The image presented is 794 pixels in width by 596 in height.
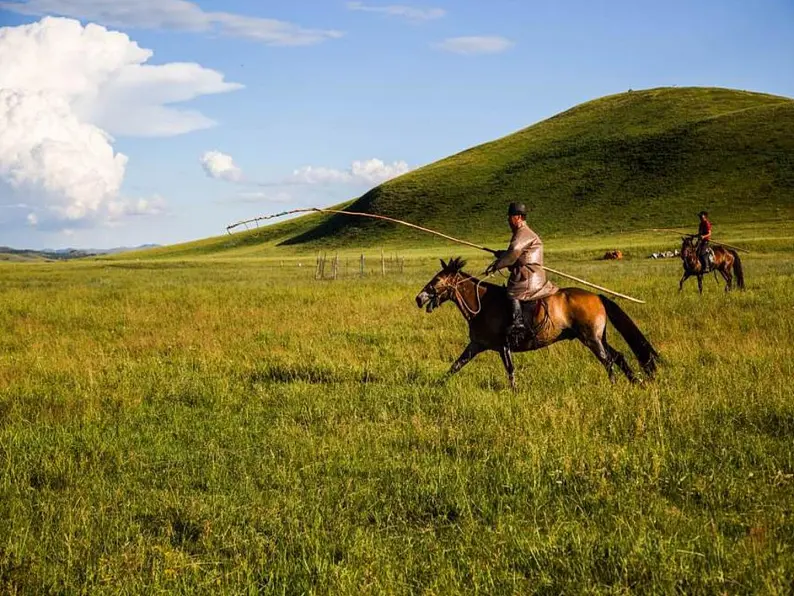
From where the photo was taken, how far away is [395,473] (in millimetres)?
6504

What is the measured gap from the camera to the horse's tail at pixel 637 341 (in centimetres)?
1016

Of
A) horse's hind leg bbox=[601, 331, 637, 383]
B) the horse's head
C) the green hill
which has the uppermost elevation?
the green hill

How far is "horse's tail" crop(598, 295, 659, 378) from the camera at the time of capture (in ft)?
33.3

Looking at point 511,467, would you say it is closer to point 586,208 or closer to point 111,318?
point 111,318

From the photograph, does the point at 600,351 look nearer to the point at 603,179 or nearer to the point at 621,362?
the point at 621,362

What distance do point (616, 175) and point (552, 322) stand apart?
9920 cm

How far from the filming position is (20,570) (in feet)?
15.7

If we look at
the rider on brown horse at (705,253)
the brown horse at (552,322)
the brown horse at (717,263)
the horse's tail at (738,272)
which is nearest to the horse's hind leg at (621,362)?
the brown horse at (552,322)

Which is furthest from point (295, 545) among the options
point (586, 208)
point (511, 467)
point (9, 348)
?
point (586, 208)

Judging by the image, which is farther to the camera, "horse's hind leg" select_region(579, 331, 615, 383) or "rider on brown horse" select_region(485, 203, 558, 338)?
"horse's hind leg" select_region(579, 331, 615, 383)

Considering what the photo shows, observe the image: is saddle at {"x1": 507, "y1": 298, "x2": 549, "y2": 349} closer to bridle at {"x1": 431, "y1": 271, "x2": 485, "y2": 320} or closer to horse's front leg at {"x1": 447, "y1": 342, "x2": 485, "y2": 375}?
horse's front leg at {"x1": 447, "y1": 342, "x2": 485, "y2": 375}

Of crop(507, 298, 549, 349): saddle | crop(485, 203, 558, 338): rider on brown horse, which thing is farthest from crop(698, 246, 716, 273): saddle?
crop(507, 298, 549, 349): saddle

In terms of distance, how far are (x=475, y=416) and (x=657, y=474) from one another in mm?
2654

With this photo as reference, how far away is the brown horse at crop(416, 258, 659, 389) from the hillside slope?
243 ft
